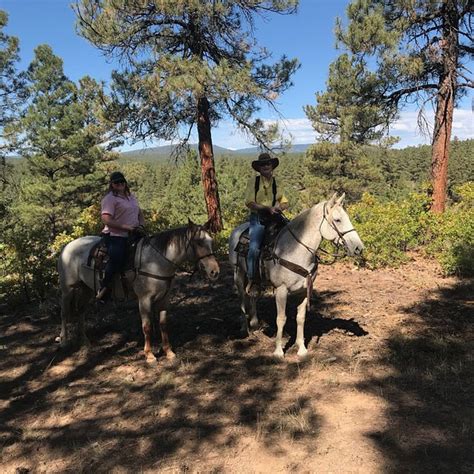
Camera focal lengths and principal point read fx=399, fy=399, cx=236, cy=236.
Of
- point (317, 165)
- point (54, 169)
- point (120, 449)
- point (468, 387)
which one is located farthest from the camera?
point (317, 165)

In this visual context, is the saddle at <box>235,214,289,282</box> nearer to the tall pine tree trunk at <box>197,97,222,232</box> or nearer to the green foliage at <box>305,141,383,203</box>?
the tall pine tree trunk at <box>197,97,222,232</box>

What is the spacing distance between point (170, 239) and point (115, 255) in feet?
2.68

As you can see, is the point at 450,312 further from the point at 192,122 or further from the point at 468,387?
the point at 192,122

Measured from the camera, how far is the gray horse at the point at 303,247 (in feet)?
17.0

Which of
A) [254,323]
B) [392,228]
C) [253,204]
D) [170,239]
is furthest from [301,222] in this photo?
[392,228]

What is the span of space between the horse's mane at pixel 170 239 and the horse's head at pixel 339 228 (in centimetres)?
190

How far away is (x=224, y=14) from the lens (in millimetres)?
11305

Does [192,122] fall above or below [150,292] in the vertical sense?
above

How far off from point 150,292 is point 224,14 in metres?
9.10

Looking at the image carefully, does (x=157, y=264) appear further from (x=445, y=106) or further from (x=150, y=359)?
(x=445, y=106)

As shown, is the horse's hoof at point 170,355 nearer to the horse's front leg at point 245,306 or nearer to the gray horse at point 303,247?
the horse's front leg at point 245,306

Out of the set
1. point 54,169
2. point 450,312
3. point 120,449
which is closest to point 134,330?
point 120,449

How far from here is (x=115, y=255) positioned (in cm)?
565

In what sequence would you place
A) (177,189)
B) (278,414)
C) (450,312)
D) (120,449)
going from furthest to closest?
(177,189)
(450,312)
(278,414)
(120,449)
